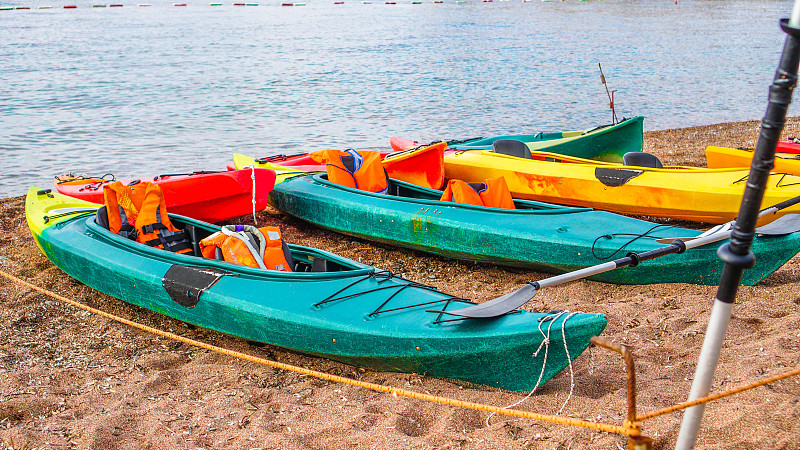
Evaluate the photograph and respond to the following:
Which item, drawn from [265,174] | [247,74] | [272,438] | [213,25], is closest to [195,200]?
[265,174]

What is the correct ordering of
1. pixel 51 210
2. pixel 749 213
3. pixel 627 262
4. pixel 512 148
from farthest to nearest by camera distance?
pixel 512 148
pixel 51 210
pixel 627 262
pixel 749 213

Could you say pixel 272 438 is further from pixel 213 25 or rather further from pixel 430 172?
pixel 213 25

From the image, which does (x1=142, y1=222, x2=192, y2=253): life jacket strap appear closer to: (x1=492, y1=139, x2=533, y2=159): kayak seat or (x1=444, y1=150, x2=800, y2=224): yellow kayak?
(x1=444, y1=150, x2=800, y2=224): yellow kayak

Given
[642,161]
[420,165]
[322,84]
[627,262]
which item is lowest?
[322,84]

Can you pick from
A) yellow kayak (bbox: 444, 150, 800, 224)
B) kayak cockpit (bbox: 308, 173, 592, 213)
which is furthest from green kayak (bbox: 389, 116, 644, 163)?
kayak cockpit (bbox: 308, 173, 592, 213)

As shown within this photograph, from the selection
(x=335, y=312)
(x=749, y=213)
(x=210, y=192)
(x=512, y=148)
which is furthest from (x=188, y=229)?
(x=749, y=213)

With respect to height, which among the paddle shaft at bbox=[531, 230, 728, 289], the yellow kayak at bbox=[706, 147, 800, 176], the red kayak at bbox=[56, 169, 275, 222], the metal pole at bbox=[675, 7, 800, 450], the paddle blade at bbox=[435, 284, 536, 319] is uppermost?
the metal pole at bbox=[675, 7, 800, 450]

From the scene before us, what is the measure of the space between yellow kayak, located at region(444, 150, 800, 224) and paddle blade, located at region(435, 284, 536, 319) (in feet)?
10.7

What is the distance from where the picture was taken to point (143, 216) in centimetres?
573

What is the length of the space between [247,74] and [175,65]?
309 centimetres

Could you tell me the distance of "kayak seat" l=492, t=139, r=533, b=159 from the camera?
8234 mm

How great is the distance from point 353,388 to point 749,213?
2625 mm

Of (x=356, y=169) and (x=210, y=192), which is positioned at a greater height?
(x=356, y=169)

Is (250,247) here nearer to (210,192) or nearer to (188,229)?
(188,229)
